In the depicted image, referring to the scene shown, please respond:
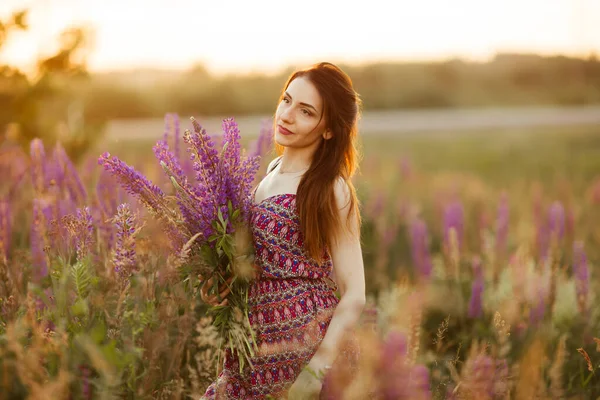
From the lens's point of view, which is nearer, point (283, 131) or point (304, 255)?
point (304, 255)

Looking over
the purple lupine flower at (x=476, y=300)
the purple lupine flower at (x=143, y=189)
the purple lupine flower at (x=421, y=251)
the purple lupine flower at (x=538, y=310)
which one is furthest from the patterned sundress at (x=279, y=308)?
the purple lupine flower at (x=421, y=251)

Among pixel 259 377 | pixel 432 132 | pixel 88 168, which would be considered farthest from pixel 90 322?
pixel 432 132

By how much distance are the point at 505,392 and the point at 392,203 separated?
4.76 m

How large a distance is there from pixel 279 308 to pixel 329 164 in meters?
0.62

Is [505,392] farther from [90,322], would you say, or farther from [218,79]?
[218,79]

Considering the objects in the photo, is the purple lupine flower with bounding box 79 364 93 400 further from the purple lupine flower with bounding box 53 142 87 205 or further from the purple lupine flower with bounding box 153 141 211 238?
the purple lupine flower with bounding box 53 142 87 205

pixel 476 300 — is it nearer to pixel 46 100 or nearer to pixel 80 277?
pixel 80 277

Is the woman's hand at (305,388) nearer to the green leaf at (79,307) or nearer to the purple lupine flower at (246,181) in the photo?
the purple lupine flower at (246,181)

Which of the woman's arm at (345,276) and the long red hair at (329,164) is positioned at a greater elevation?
the long red hair at (329,164)

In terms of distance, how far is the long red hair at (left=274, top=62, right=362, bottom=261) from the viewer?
2.38 metres

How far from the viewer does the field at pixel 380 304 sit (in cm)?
163

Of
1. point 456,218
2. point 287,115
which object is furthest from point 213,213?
point 456,218

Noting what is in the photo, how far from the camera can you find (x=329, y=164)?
2533mm

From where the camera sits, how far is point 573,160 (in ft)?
32.6
